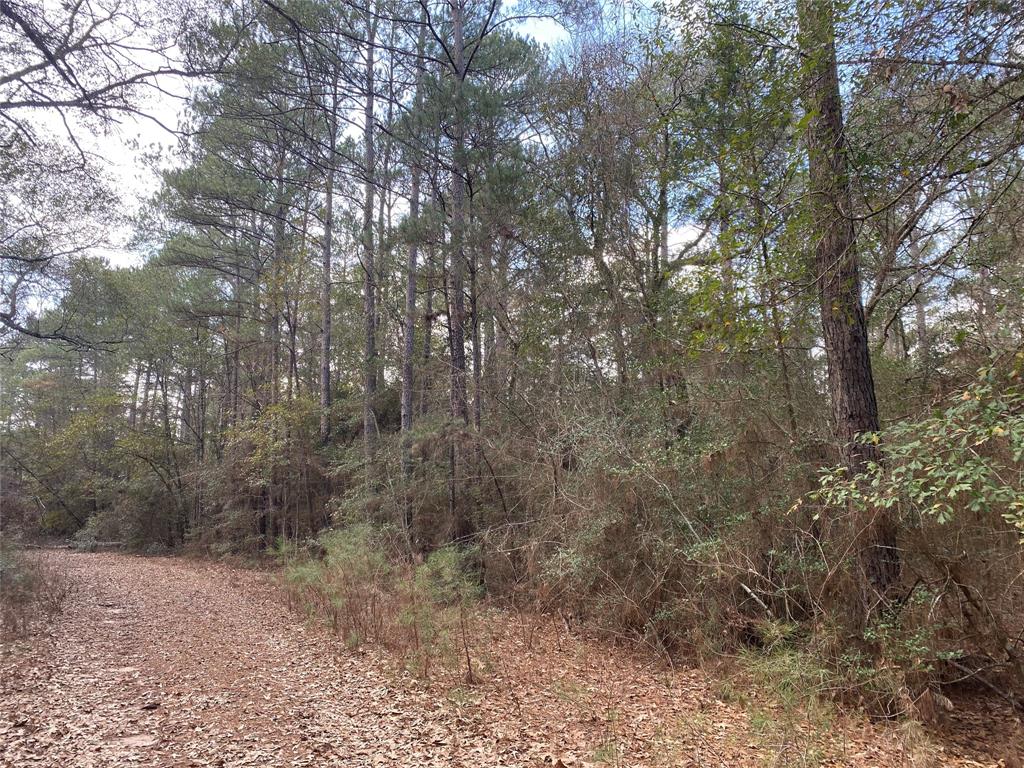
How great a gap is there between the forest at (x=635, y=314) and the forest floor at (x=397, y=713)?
0.37 metres

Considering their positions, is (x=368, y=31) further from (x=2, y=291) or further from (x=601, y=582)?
(x=601, y=582)

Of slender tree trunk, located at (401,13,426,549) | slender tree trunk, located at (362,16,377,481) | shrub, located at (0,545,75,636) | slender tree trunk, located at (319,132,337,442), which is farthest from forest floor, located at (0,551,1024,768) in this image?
slender tree trunk, located at (319,132,337,442)

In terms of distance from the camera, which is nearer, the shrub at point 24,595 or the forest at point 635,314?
the forest at point 635,314

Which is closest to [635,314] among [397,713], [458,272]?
[458,272]

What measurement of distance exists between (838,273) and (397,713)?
5.27 meters

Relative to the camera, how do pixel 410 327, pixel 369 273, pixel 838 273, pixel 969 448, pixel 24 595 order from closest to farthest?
pixel 969 448 → pixel 838 273 → pixel 24 595 → pixel 410 327 → pixel 369 273

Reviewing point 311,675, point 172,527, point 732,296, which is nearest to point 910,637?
point 732,296

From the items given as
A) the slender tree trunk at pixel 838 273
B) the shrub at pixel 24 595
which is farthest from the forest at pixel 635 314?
the shrub at pixel 24 595

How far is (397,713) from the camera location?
4.56m

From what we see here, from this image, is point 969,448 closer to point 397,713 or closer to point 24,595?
point 397,713

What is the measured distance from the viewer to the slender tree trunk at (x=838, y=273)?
162 inches

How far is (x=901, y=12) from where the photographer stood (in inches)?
141

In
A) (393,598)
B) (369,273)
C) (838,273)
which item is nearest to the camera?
(838,273)

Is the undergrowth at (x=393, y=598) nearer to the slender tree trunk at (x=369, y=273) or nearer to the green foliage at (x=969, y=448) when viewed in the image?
the slender tree trunk at (x=369, y=273)
